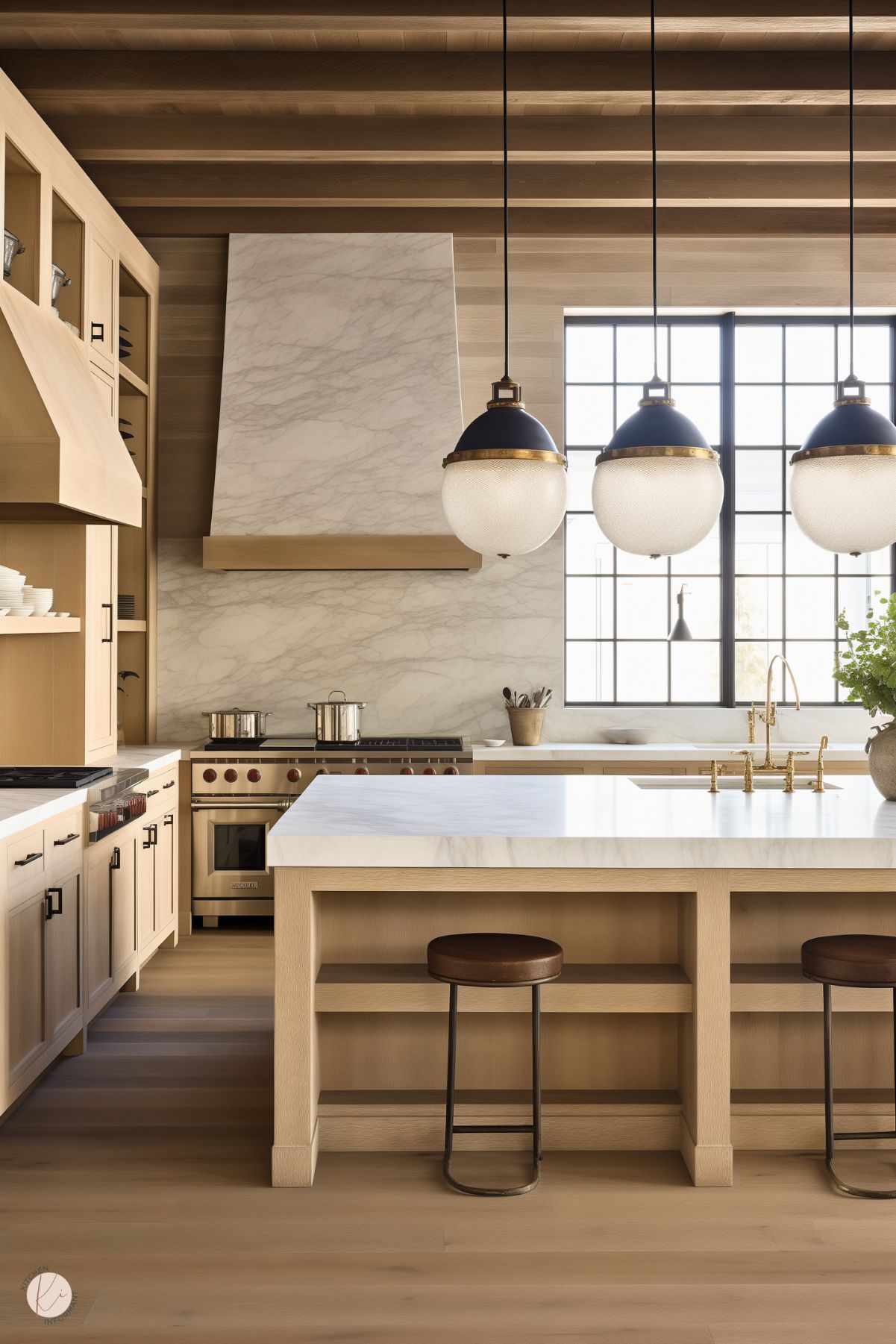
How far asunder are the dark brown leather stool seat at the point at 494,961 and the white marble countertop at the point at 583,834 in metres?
0.21

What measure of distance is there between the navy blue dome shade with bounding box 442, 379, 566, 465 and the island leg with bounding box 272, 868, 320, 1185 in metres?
1.19

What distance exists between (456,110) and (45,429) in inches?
96.8

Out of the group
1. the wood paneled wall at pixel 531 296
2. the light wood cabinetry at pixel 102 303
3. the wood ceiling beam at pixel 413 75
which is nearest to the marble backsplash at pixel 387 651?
the wood paneled wall at pixel 531 296

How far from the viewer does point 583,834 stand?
115 inches

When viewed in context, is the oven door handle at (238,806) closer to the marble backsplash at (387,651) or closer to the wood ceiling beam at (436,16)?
the marble backsplash at (387,651)

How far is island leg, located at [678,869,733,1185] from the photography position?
2.94m

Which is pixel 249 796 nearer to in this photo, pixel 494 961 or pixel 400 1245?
pixel 494 961

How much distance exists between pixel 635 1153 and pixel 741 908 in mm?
741

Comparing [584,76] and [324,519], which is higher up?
[584,76]

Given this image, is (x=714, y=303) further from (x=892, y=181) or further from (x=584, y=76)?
(x=584, y=76)

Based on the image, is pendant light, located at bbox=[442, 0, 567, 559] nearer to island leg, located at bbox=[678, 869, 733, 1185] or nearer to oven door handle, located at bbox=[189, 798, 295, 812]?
Answer: island leg, located at bbox=[678, 869, 733, 1185]

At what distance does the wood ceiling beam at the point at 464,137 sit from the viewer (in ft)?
16.5

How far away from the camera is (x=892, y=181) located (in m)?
5.47

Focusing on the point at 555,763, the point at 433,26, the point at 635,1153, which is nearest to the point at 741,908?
the point at 635,1153
